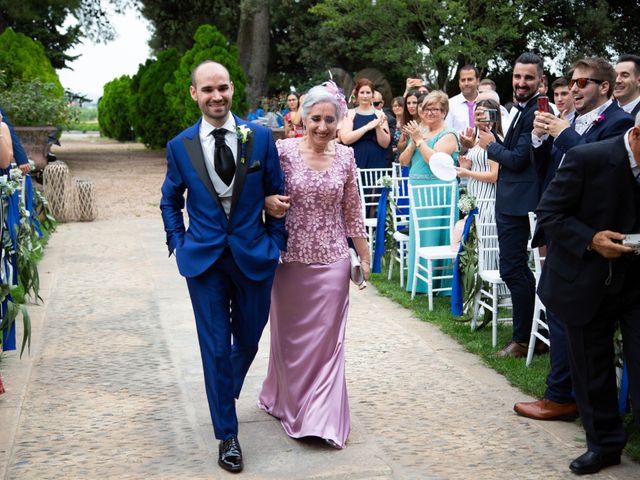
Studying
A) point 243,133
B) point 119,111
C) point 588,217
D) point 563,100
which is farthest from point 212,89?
point 119,111

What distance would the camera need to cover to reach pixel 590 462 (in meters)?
4.48

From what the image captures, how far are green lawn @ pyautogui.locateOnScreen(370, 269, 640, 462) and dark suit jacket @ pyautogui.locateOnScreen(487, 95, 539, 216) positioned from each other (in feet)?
3.69

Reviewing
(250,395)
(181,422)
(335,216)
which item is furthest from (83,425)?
(335,216)

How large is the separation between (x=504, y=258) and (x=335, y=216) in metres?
1.91

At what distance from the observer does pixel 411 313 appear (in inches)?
327

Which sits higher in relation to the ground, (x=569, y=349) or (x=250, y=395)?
(x=569, y=349)

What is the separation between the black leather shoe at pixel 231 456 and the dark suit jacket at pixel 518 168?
109 inches

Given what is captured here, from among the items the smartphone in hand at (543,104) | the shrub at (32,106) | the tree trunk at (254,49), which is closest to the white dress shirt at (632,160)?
the smartphone in hand at (543,104)

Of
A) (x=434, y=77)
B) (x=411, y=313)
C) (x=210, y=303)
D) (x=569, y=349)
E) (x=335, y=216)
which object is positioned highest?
(x=434, y=77)

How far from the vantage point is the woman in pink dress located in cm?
493

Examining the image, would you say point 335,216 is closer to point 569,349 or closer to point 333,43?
point 569,349

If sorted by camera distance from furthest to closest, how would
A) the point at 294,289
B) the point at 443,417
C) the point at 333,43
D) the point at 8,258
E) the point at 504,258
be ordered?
the point at 333,43 < the point at 8,258 < the point at 504,258 < the point at 443,417 < the point at 294,289

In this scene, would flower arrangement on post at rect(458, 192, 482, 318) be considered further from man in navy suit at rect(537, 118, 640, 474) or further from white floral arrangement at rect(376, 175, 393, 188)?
man in navy suit at rect(537, 118, 640, 474)

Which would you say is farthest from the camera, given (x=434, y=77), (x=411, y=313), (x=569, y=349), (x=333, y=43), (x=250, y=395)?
(x=333, y=43)
